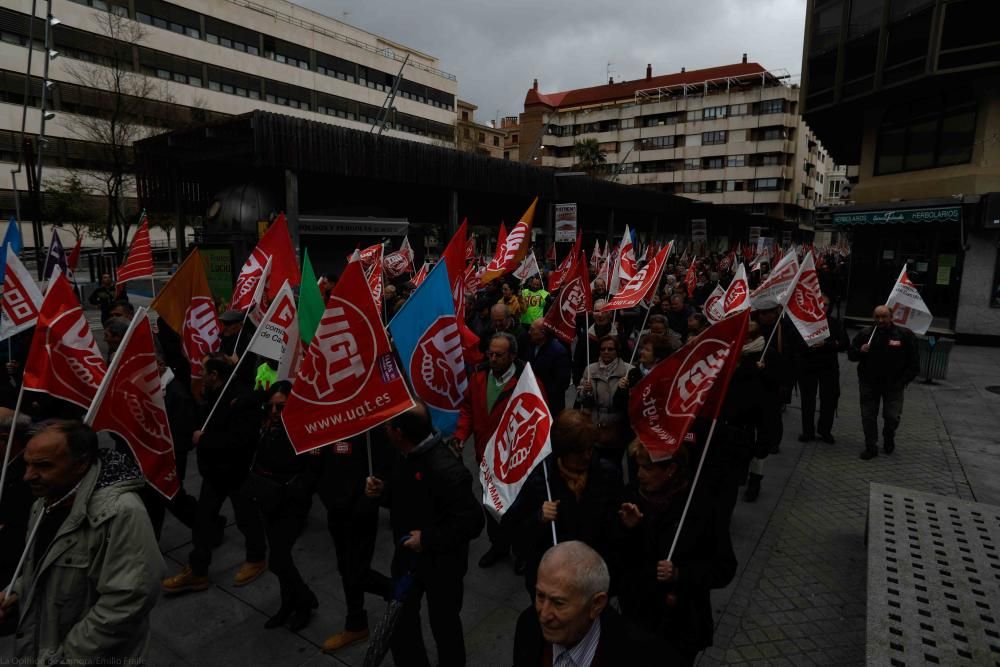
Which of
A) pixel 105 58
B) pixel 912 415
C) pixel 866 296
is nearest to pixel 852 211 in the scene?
pixel 866 296

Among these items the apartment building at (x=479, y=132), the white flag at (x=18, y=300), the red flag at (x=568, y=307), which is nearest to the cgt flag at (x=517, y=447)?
the red flag at (x=568, y=307)

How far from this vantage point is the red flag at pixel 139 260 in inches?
349

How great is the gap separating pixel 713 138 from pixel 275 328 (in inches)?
2710

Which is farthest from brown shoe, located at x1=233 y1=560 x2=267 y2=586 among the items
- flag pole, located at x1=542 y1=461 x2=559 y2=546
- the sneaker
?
flag pole, located at x1=542 y1=461 x2=559 y2=546

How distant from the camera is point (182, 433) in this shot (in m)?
4.75

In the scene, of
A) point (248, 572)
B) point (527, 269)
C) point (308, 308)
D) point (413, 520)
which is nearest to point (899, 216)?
point (527, 269)

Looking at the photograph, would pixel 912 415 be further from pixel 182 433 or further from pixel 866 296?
pixel 866 296

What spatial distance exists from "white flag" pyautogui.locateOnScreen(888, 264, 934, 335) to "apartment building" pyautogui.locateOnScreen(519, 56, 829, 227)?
49578 millimetres

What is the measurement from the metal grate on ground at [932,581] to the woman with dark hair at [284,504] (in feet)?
11.2

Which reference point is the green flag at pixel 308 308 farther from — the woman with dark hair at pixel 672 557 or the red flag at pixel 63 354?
the woman with dark hair at pixel 672 557

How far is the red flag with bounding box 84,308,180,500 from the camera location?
10.6 feet

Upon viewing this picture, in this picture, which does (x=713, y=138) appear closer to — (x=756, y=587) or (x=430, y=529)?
(x=756, y=587)

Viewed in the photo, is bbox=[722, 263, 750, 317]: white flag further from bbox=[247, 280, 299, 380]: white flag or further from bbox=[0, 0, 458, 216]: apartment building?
bbox=[0, 0, 458, 216]: apartment building

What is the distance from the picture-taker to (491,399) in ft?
15.6
